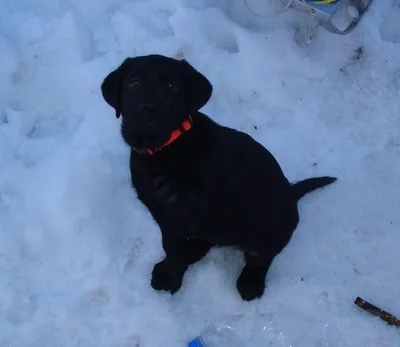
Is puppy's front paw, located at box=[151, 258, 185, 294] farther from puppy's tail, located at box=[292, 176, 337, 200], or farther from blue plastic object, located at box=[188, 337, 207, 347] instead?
puppy's tail, located at box=[292, 176, 337, 200]

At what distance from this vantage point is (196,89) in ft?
8.31

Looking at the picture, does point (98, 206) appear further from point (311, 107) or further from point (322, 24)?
point (322, 24)

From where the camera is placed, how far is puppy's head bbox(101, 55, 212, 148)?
243 cm

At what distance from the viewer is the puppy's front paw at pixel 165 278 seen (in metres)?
3.04

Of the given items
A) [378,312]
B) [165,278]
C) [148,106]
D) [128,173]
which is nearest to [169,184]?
[148,106]

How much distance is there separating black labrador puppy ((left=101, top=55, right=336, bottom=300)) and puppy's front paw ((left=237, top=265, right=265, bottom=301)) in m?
0.23

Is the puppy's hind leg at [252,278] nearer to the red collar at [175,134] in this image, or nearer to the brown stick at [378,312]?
the brown stick at [378,312]

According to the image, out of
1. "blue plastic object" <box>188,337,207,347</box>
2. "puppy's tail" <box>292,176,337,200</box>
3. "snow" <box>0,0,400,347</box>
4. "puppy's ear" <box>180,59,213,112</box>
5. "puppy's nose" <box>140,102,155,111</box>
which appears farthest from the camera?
"puppy's tail" <box>292,176,337,200</box>

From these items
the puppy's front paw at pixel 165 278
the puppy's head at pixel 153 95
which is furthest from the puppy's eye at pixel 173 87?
the puppy's front paw at pixel 165 278

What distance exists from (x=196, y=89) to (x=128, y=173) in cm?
101

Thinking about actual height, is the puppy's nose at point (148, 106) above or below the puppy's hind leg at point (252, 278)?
above

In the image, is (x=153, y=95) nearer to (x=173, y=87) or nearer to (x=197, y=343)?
(x=173, y=87)

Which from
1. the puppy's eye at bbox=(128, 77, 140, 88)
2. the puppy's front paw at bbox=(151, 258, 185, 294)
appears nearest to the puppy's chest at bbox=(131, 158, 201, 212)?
the puppy's eye at bbox=(128, 77, 140, 88)

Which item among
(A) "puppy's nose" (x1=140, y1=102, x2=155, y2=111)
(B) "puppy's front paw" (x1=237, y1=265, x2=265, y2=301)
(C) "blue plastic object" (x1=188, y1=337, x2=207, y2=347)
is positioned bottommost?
(C) "blue plastic object" (x1=188, y1=337, x2=207, y2=347)
